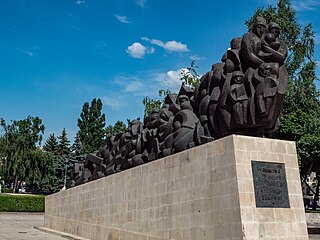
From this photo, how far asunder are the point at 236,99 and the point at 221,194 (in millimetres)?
1805

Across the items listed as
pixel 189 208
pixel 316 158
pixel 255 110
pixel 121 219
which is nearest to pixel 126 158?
pixel 121 219

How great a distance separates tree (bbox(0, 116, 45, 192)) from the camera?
41.6 metres

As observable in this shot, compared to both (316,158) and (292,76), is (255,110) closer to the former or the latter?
(292,76)

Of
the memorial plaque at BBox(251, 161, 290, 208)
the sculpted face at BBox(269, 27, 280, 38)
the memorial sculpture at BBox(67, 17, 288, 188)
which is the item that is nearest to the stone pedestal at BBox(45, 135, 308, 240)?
the memorial plaque at BBox(251, 161, 290, 208)

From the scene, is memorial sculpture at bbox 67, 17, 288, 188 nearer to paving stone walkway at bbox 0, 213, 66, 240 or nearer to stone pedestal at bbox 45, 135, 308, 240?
stone pedestal at bbox 45, 135, 308, 240

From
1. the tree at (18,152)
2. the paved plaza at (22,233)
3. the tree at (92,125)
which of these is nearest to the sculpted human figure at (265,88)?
the paved plaza at (22,233)

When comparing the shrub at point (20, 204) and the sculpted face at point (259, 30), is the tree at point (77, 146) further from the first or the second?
the sculpted face at point (259, 30)

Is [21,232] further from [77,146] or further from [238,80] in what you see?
[77,146]

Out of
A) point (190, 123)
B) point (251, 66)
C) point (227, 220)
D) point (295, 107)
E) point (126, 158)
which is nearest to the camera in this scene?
point (227, 220)

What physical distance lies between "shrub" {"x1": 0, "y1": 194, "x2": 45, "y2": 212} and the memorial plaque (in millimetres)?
23873

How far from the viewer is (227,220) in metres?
6.69

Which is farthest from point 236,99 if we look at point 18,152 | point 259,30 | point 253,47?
point 18,152

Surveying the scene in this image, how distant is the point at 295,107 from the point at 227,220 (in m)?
20.3

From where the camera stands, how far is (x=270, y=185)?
23.1ft
